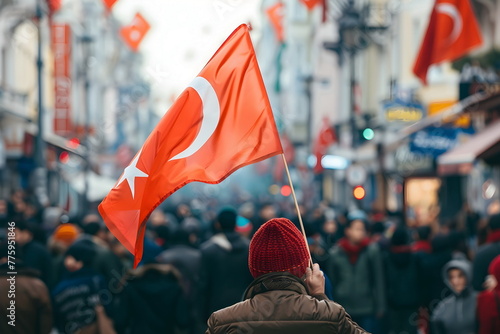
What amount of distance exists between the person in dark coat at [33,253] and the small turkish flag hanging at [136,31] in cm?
2399

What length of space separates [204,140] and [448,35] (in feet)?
33.4

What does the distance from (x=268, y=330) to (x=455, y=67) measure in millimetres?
17965

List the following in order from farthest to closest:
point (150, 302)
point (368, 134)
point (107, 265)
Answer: point (368, 134)
point (107, 265)
point (150, 302)

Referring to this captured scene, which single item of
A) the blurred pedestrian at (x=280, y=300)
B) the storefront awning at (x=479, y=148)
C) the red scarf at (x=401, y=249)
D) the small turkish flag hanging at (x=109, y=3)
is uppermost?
the small turkish flag hanging at (x=109, y=3)

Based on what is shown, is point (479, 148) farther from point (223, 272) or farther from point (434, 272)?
point (223, 272)

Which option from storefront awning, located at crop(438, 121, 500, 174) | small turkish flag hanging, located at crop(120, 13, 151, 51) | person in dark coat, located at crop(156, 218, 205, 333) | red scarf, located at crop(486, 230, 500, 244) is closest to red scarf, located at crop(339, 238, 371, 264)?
red scarf, located at crop(486, 230, 500, 244)

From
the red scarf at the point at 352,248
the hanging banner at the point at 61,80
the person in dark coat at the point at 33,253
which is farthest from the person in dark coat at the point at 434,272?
the hanging banner at the point at 61,80

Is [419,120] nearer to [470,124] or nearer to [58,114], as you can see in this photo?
[470,124]

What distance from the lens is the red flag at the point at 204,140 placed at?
5.23m

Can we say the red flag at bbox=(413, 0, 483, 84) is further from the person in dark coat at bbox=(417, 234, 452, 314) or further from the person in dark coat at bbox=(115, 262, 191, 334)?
the person in dark coat at bbox=(115, 262, 191, 334)

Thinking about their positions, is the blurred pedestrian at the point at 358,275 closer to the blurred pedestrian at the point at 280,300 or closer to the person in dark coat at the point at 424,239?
the person in dark coat at the point at 424,239

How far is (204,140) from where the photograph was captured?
5566 millimetres

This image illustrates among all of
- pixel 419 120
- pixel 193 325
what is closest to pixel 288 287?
pixel 193 325

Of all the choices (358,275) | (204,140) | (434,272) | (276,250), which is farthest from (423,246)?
(276,250)
